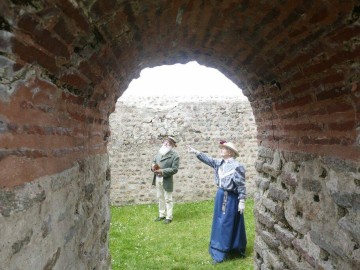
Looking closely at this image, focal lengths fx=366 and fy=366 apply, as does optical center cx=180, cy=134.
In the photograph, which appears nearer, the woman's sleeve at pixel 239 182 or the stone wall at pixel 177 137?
the woman's sleeve at pixel 239 182

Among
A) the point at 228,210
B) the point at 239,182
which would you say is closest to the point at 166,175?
the point at 228,210

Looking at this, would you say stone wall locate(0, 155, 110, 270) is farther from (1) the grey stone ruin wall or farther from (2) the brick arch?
Result: (1) the grey stone ruin wall

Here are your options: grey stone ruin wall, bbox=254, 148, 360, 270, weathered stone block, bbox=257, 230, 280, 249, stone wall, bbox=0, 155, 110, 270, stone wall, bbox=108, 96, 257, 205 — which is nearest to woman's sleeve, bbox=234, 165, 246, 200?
grey stone ruin wall, bbox=254, 148, 360, 270

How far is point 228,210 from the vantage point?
5660mm

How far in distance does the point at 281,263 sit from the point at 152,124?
726 centimetres

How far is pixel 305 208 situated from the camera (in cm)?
302

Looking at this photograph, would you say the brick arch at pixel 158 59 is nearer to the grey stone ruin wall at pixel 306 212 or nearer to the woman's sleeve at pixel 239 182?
the grey stone ruin wall at pixel 306 212

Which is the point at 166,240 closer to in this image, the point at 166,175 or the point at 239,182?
the point at 166,175

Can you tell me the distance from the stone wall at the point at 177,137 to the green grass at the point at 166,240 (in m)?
1.00

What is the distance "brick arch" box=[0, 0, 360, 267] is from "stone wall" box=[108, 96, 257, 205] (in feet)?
22.6

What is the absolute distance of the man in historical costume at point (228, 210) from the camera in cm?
562

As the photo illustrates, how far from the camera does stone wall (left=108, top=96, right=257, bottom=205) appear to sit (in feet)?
33.9

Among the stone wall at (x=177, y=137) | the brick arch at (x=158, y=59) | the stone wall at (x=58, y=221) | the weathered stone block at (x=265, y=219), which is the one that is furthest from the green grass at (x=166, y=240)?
the brick arch at (x=158, y=59)

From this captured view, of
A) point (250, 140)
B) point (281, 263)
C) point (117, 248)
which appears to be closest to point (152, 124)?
point (250, 140)
